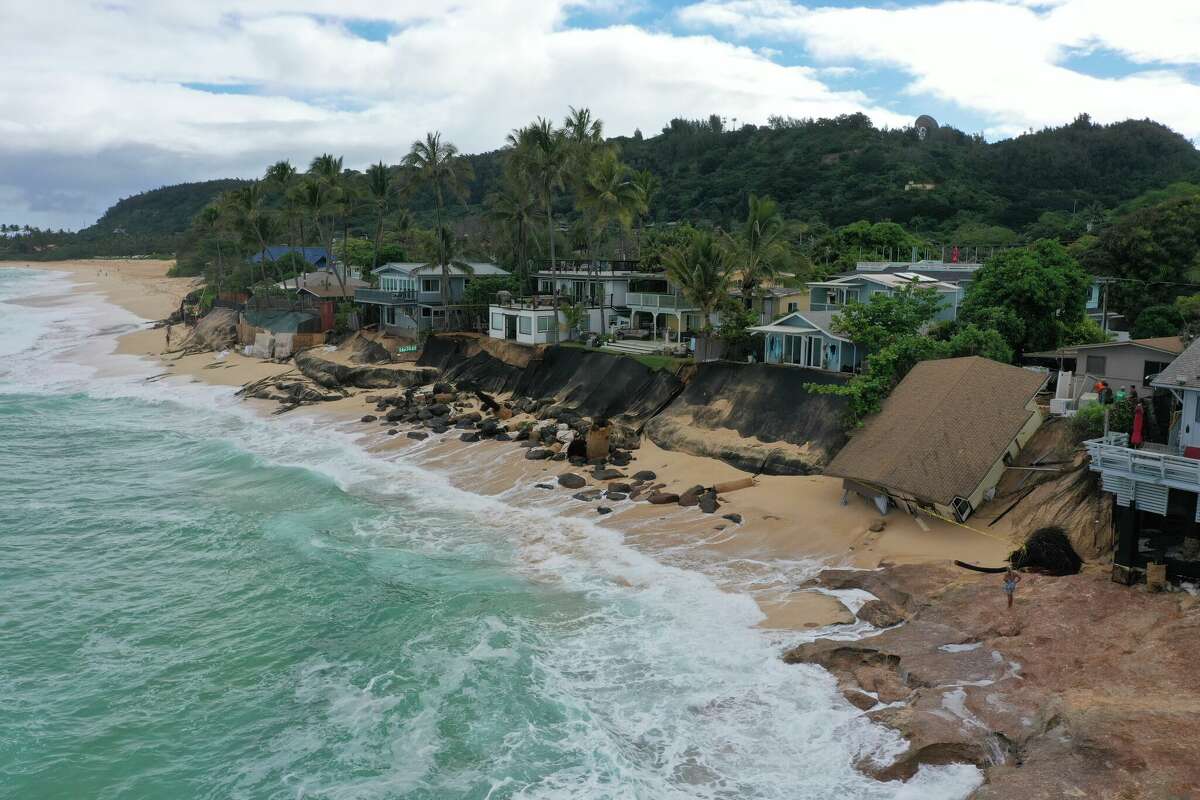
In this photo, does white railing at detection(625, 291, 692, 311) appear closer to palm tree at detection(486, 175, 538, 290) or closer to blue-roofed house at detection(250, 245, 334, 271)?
palm tree at detection(486, 175, 538, 290)

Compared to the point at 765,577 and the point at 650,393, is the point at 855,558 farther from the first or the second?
the point at 650,393

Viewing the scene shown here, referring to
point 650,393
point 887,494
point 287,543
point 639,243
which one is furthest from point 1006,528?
point 639,243

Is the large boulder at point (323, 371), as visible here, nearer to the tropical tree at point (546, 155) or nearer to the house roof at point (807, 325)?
the tropical tree at point (546, 155)

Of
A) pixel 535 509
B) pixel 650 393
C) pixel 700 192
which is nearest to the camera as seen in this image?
pixel 535 509

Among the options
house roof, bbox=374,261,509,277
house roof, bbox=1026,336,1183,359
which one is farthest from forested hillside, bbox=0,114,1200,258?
house roof, bbox=1026,336,1183,359

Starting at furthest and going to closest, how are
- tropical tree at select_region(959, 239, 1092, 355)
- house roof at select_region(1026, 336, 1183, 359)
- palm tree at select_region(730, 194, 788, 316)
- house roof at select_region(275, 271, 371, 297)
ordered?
house roof at select_region(275, 271, 371, 297)
palm tree at select_region(730, 194, 788, 316)
tropical tree at select_region(959, 239, 1092, 355)
house roof at select_region(1026, 336, 1183, 359)

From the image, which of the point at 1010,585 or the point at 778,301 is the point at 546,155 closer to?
the point at 778,301
